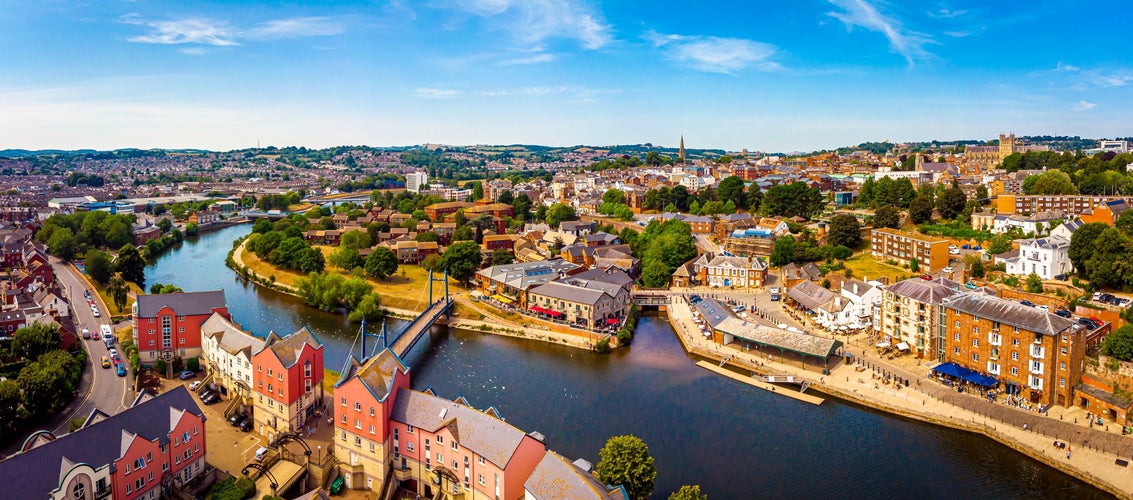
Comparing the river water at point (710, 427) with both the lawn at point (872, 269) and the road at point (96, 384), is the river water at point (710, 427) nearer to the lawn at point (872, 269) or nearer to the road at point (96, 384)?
the road at point (96, 384)

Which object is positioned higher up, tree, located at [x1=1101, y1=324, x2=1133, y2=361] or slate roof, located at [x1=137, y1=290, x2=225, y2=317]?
slate roof, located at [x1=137, y1=290, x2=225, y2=317]

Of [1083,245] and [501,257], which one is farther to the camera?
[501,257]

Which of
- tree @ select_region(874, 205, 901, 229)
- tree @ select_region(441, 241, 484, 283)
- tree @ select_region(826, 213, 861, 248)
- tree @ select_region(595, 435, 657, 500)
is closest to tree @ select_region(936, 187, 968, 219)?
tree @ select_region(874, 205, 901, 229)

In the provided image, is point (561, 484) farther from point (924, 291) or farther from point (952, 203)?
point (952, 203)

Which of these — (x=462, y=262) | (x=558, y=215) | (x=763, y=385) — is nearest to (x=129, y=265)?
(x=462, y=262)

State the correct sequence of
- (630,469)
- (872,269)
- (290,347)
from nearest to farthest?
(630,469) → (290,347) → (872,269)

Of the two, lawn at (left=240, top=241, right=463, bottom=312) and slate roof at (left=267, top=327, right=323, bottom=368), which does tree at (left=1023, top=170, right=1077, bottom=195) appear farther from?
slate roof at (left=267, top=327, right=323, bottom=368)
